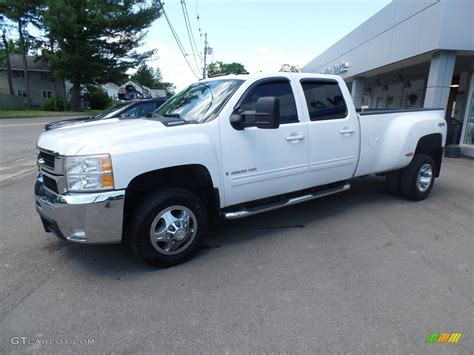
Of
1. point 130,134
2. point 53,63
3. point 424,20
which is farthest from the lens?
point 53,63

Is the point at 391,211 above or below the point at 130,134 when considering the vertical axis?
below

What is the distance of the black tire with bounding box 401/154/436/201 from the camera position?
564cm

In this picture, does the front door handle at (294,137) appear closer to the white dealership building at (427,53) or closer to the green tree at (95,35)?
the white dealership building at (427,53)

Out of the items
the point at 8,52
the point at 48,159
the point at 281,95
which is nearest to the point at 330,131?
the point at 281,95

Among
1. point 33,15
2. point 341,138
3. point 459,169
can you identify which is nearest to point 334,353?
point 341,138

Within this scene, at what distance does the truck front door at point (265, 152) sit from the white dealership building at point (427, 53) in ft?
28.2

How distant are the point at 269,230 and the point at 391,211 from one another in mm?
2246

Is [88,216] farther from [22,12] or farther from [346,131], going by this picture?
[22,12]

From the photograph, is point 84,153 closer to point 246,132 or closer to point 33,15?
point 246,132

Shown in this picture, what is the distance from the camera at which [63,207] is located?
9.91 ft

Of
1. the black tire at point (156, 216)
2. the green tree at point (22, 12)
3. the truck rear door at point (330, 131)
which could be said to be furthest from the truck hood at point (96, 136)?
the green tree at point (22, 12)

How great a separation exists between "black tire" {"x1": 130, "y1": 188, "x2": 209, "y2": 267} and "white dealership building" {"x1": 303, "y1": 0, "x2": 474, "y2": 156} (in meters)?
10.2

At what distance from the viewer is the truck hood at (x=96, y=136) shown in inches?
119

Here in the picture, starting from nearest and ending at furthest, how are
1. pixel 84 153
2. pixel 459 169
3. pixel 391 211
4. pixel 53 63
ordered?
pixel 84 153 → pixel 391 211 → pixel 459 169 → pixel 53 63
